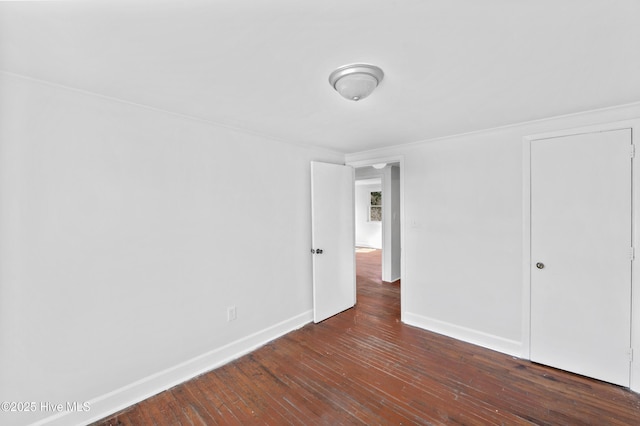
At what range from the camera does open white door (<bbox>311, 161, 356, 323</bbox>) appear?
3346mm

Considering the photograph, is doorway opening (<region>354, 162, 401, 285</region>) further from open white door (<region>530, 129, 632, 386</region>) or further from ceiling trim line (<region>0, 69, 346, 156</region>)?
open white door (<region>530, 129, 632, 386</region>)

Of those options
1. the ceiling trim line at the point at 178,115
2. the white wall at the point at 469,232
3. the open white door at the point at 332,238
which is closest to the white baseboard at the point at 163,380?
the open white door at the point at 332,238

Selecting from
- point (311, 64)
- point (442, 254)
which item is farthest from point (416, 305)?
point (311, 64)

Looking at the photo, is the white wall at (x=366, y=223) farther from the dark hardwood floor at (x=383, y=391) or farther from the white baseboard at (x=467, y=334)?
the dark hardwood floor at (x=383, y=391)

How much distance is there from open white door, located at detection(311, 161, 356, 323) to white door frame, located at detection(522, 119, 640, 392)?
2020mm

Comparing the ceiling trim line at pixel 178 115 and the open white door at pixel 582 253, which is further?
the open white door at pixel 582 253

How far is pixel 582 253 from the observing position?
2309 millimetres

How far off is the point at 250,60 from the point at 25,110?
1.44 metres

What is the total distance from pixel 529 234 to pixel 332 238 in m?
2.13

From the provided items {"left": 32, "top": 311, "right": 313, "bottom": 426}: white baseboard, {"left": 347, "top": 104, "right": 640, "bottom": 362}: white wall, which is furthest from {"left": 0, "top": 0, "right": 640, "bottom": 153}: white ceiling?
{"left": 32, "top": 311, "right": 313, "bottom": 426}: white baseboard

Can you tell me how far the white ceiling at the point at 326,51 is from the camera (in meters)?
1.06

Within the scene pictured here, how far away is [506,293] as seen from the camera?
8.75 ft

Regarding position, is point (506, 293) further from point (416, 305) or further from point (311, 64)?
point (311, 64)

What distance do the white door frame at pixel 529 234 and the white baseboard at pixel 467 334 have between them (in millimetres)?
104
